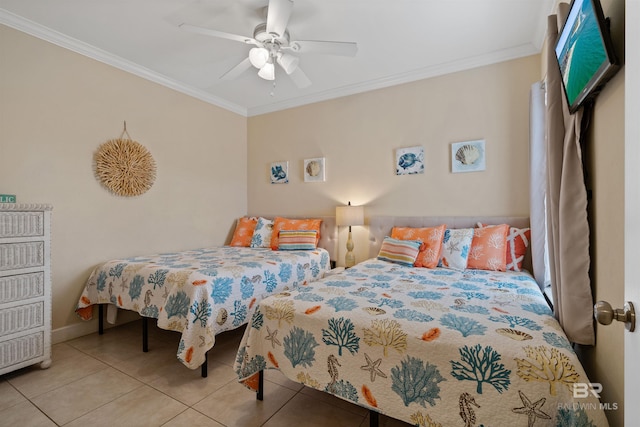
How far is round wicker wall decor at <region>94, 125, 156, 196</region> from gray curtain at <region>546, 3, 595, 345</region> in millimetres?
3472

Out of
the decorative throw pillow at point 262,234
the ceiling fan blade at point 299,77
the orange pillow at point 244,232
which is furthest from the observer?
the orange pillow at point 244,232

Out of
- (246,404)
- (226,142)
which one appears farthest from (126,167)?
(246,404)

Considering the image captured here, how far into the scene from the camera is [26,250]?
2059 millimetres

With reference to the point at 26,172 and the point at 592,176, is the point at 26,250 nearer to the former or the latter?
the point at 26,172

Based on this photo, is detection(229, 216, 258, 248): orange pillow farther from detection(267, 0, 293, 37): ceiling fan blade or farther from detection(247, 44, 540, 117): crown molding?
detection(267, 0, 293, 37): ceiling fan blade

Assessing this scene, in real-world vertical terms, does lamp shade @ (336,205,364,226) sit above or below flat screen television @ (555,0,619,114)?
below

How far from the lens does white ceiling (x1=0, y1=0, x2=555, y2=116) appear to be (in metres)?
2.19

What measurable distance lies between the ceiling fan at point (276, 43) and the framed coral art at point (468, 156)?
1.50 metres

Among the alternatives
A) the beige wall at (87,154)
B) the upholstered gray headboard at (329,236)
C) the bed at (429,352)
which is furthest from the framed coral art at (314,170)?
the bed at (429,352)

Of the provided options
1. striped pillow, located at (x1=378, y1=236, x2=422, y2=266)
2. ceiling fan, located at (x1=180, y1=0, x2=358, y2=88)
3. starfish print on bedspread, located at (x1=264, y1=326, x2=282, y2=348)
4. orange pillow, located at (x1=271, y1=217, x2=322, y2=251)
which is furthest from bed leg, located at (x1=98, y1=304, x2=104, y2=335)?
striped pillow, located at (x1=378, y1=236, x2=422, y2=266)

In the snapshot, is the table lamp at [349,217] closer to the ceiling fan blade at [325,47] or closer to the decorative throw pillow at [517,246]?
the decorative throw pillow at [517,246]

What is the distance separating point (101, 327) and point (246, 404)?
6.36 ft

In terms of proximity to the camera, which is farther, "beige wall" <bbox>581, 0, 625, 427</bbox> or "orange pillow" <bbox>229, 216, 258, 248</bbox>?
"orange pillow" <bbox>229, 216, 258, 248</bbox>

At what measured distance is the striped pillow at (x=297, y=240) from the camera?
347cm
